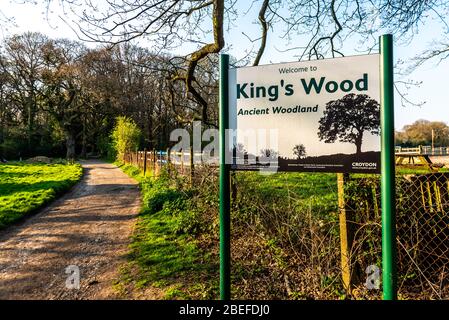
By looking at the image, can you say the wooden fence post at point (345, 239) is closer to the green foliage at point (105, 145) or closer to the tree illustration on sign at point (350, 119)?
the tree illustration on sign at point (350, 119)

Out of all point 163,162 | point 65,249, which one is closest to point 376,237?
point 65,249

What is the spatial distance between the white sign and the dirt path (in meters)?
2.71

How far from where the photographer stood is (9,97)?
36500mm

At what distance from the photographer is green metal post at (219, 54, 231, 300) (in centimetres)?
285

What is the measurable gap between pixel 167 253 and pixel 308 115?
11.3ft

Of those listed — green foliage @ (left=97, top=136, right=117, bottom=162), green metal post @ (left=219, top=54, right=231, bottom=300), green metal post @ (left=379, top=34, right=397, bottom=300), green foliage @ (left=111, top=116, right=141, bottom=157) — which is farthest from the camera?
green foliage @ (left=97, top=136, right=117, bottom=162)

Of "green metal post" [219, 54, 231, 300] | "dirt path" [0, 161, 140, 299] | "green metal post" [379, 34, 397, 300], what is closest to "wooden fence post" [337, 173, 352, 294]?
"green metal post" [379, 34, 397, 300]

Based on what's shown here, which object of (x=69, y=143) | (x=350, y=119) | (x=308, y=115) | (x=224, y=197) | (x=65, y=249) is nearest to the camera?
(x=350, y=119)

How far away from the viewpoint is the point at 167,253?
194 inches

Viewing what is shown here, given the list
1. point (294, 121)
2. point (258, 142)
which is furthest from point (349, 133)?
point (258, 142)

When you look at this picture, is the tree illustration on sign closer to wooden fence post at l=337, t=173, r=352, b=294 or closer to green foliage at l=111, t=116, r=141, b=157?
wooden fence post at l=337, t=173, r=352, b=294

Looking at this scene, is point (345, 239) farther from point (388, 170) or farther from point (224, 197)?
point (224, 197)

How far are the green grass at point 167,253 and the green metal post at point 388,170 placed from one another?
7.18ft
